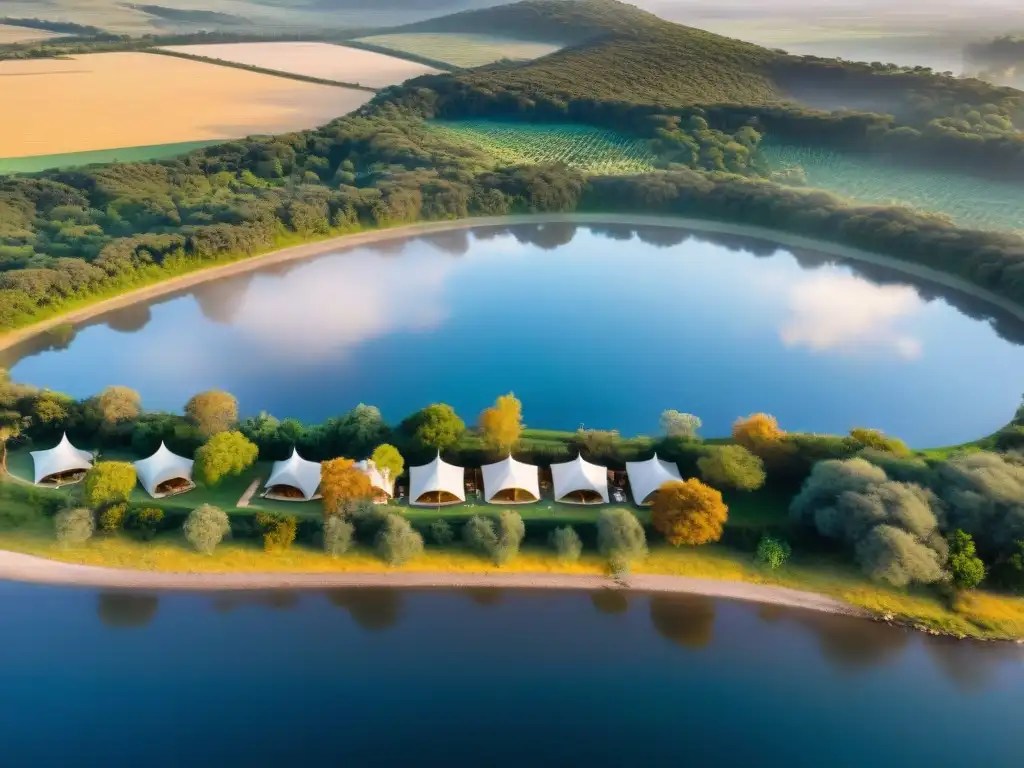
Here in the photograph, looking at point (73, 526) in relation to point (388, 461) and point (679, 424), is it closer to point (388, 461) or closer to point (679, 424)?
point (388, 461)

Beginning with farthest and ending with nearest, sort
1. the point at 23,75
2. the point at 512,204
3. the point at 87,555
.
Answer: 1. the point at 23,75
2. the point at 512,204
3. the point at 87,555

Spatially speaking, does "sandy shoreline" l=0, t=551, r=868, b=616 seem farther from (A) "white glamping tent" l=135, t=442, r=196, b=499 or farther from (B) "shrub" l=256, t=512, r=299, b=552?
Result: (A) "white glamping tent" l=135, t=442, r=196, b=499

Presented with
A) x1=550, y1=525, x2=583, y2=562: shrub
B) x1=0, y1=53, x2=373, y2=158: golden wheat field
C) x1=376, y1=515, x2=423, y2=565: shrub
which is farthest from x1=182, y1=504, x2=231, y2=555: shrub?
x1=0, y1=53, x2=373, y2=158: golden wheat field

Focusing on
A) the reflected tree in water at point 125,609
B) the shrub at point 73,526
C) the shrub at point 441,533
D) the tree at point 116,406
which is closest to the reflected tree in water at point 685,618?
the shrub at point 441,533

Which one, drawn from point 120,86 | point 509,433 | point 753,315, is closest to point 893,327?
point 753,315

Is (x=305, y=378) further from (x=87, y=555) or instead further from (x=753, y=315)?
(x=753, y=315)

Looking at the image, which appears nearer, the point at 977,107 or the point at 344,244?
the point at 344,244
